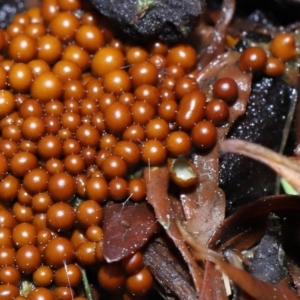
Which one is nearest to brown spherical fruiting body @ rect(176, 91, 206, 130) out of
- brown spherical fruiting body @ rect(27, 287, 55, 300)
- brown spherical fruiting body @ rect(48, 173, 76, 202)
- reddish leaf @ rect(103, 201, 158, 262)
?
reddish leaf @ rect(103, 201, 158, 262)

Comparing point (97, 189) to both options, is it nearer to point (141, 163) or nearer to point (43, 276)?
point (141, 163)

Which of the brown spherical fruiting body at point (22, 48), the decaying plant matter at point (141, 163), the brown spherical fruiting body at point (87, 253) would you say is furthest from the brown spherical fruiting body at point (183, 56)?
the brown spherical fruiting body at point (87, 253)

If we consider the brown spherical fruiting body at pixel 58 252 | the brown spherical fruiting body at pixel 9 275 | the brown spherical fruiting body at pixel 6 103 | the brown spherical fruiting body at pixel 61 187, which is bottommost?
the brown spherical fruiting body at pixel 9 275

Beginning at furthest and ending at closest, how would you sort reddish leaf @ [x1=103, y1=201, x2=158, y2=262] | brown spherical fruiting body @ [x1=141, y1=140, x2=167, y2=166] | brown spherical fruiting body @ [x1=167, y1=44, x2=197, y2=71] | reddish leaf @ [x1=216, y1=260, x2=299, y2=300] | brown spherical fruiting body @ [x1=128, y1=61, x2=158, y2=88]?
brown spherical fruiting body @ [x1=167, y1=44, x2=197, y2=71] < brown spherical fruiting body @ [x1=128, y1=61, x2=158, y2=88] < brown spherical fruiting body @ [x1=141, y1=140, x2=167, y2=166] < reddish leaf @ [x1=103, y1=201, x2=158, y2=262] < reddish leaf @ [x1=216, y1=260, x2=299, y2=300]

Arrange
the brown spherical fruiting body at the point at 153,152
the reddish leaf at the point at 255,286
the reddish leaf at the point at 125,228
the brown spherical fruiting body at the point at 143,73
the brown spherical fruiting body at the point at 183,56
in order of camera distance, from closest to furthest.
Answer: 1. the reddish leaf at the point at 255,286
2. the reddish leaf at the point at 125,228
3. the brown spherical fruiting body at the point at 153,152
4. the brown spherical fruiting body at the point at 143,73
5. the brown spherical fruiting body at the point at 183,56

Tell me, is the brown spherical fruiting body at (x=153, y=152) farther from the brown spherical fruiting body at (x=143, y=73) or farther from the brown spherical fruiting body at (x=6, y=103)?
the brown spherical fruiting body at (x=6, y=103)

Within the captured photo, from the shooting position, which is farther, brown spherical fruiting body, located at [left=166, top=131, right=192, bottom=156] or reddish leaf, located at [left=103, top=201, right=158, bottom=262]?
brown spherical fruiting body, located at [left=166, top=131, right=192, bottom=156]

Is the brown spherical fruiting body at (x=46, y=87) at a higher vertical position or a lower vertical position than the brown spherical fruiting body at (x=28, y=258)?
higher

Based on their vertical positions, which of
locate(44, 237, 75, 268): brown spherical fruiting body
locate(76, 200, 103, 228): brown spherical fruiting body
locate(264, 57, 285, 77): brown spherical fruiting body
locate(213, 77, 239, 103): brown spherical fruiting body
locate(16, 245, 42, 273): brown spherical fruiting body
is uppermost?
locate(264, 57, 285, 77): brown spherical fruiting body

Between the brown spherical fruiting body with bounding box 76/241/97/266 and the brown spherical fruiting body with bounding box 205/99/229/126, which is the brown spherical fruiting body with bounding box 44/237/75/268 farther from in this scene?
the brown spherical fruiting body with bounding box 205/99/229/126

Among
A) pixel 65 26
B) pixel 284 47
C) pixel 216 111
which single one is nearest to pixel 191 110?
pixel 216 111

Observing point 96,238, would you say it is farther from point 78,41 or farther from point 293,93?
point 293,93

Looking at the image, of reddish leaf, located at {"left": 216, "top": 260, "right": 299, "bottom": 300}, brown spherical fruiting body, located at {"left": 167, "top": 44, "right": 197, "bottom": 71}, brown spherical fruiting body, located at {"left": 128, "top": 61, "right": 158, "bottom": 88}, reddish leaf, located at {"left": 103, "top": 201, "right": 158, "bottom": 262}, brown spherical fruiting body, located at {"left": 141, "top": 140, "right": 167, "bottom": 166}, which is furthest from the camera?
brown spherical fruiting body, located at {"left": 167, "top": 44, "right": 197, "bottom": 71}
